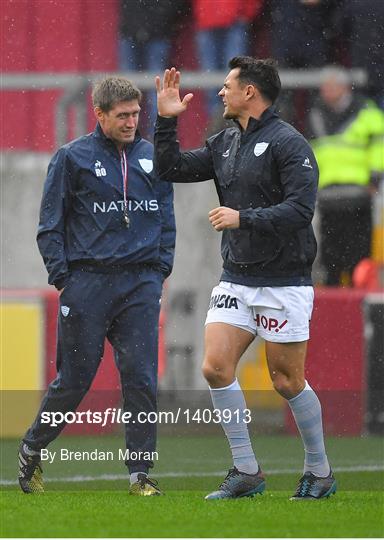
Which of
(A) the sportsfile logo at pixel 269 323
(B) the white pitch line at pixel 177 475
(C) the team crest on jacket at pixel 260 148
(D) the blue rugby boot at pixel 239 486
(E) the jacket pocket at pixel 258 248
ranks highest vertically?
(C) the team crest on jacket at pixel 260 148

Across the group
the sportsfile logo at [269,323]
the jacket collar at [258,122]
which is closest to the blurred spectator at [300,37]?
the jacket collar at [258,122]

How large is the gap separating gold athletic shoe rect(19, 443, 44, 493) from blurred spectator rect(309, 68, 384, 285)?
352 cm

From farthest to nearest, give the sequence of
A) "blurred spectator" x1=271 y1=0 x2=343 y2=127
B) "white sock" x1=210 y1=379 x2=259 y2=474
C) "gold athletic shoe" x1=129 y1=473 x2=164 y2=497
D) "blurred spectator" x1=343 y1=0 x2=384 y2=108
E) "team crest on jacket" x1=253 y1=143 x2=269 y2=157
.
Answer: "blurred spectator" x1=271 y1=0 x2=343 y2=127, "blurred spectator" x1=343 y1=0 x2=384 y2=108, "gold athletic shoe" x1=129 y1=473 x2=164 y2=497, "white sock" x1=210 y1=379 x2=259 y2=474, "team crest on jacket" x1=253 y1=143 x2=269 y2=157

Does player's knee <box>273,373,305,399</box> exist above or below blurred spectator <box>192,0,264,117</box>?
below

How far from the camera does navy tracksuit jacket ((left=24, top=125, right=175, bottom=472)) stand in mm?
7285

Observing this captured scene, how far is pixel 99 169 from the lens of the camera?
288 inches

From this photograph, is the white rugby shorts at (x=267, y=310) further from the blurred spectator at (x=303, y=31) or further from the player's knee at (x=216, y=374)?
the blurred spectator at (x=303, y=31)

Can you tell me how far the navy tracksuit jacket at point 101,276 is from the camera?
287 inches

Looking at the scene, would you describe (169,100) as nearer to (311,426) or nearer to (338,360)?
(311,426)

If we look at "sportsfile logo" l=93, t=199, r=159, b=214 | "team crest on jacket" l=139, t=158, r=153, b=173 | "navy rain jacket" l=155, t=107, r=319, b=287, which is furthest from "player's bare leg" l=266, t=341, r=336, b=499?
"team crest on jacket" l=139, t=158, r=153, b=173

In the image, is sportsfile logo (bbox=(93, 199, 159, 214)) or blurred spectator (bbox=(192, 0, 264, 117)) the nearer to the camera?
sportsfile logo (bbox=(93, 199, 159, 214))

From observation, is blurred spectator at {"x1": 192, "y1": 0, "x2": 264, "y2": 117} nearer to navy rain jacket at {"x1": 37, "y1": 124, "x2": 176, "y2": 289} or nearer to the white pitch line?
the white pitch line

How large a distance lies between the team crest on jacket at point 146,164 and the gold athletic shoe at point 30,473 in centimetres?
132

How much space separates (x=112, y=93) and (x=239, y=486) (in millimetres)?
1740
